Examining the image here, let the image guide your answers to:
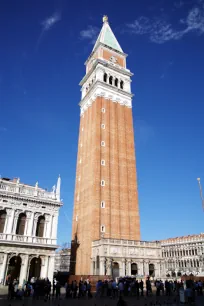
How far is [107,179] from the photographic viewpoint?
48.3 metres

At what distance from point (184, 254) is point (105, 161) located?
51804mm

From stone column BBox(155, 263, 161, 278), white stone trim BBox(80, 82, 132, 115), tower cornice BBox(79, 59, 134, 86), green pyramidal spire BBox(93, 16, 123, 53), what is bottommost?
stone column BBox(155, 263, 161, 278)

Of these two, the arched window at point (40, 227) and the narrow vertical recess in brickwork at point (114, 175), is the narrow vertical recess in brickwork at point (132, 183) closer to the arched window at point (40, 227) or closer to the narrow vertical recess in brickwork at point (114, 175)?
the narrow vertical recess in brickwork at point (114, 175)

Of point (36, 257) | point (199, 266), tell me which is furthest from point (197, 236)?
point (36, 257)

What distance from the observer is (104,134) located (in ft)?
172

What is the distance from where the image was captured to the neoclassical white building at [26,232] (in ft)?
104

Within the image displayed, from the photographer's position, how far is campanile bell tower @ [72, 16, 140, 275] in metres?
44.8

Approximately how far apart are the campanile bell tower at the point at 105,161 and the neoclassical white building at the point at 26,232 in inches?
374

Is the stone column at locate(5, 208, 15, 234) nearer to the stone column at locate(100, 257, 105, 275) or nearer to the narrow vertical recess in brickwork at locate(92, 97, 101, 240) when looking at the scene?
the stone column at locate(100, 257, 105, 275)

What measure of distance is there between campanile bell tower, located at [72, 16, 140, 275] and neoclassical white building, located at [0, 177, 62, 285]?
950 centimetres

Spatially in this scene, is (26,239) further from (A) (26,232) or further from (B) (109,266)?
(B) (109,266)

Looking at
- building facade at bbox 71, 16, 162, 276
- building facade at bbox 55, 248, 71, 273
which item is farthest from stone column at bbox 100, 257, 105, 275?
building facade at bbox 55, 248, 71, 273

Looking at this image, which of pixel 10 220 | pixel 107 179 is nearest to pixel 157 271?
pixel 107 179

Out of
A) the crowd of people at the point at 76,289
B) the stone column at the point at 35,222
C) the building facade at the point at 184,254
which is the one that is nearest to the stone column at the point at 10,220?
the stone column at the point at 35,222
